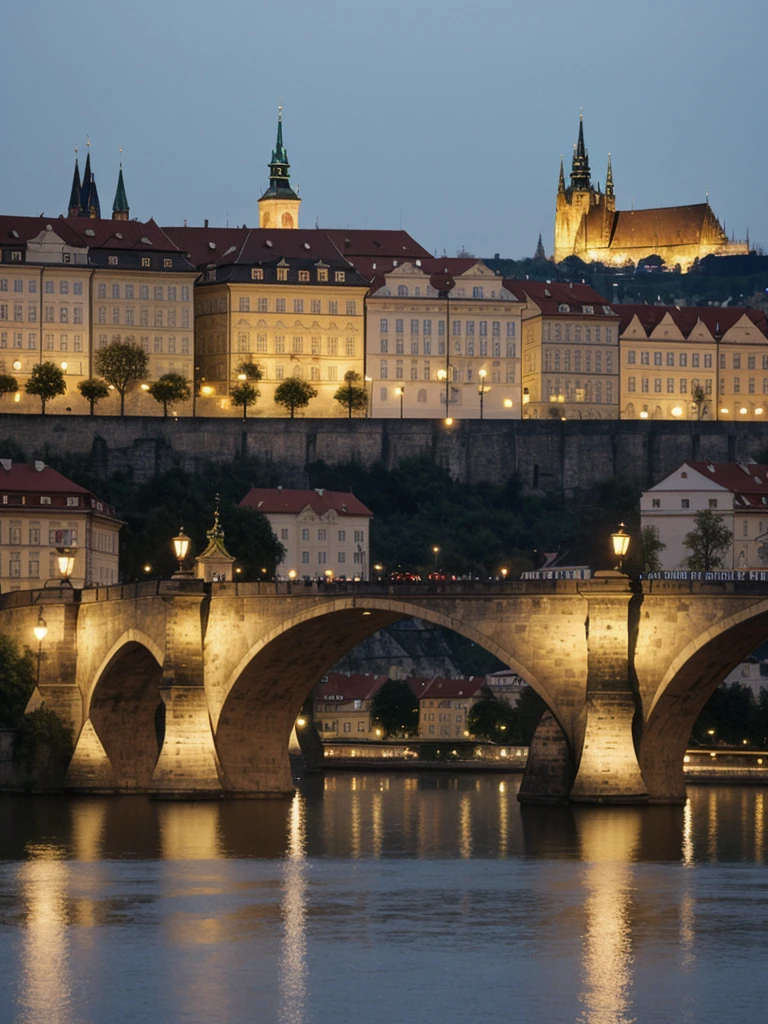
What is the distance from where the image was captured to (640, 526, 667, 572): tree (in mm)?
136375

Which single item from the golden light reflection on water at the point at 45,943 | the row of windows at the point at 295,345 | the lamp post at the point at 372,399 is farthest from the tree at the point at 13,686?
the lamp post at the point at 372,399

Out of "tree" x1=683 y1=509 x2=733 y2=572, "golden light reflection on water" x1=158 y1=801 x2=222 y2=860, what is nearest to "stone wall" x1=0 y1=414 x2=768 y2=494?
"tree" x1=683 y1=509 x2=733 y2=572

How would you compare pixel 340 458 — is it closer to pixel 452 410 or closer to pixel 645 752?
pixel 452 410

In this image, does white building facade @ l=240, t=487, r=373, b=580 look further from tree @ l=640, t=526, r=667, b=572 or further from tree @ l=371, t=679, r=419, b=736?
tree @ l=640, t=526, r=667, b=572

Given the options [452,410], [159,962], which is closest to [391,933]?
[159,962]

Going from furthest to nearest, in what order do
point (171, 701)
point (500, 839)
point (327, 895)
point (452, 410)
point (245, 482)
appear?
point (452, 410)
point (245, 482)
point (171, 701)
point (500, 839)
point (327, 895)

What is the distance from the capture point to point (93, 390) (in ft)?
520

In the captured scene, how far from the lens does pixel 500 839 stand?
71.7m

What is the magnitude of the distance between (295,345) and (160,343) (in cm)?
909

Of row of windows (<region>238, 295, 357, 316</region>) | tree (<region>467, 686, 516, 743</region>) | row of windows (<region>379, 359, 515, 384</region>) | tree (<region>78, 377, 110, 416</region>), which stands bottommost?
tree (<region>467, 686, 516, 743</region>)

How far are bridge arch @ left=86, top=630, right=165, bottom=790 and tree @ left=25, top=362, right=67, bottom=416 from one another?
6900 cm

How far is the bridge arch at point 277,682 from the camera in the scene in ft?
261

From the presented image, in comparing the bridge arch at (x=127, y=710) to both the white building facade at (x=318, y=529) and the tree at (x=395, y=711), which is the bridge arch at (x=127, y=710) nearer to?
the tree at (x=395, y=711)

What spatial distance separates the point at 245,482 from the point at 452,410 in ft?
75.1
